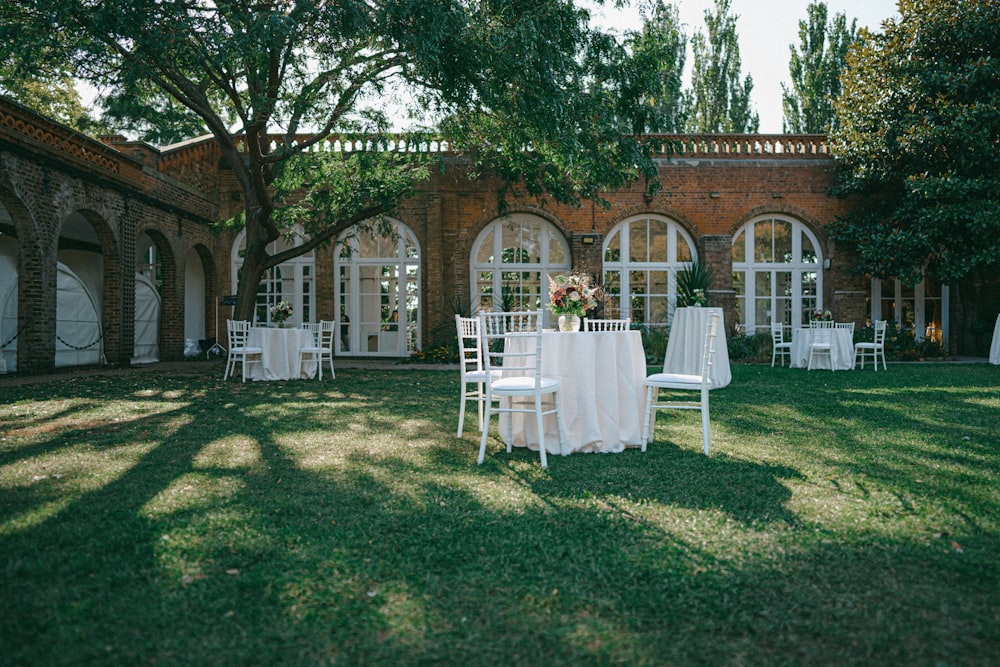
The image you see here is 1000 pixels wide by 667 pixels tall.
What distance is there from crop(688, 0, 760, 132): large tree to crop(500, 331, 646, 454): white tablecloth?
55.1 feet

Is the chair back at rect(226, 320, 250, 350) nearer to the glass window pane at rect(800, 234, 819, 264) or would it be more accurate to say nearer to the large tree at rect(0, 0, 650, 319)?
the large tree at rect(0, 0, 650, 319)

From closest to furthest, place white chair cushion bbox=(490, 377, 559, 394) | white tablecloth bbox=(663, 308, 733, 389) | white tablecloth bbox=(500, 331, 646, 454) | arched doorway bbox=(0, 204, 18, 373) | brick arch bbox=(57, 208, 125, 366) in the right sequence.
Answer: white chair cushion bbox=(490, 377, 559, 394), white tablecloth bbox=(500, 331, 646, 454), white tablecloth bbox=(663, 308, 733, 389), arched doorway bbox=(0, 204, 18, 373), brick arch bbox=(57, 208, 125, 366)

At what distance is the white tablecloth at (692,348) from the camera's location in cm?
779

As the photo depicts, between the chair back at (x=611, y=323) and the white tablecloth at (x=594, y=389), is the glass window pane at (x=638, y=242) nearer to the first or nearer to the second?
the chair back at (x=611, y=323)

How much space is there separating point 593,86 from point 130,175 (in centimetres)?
800

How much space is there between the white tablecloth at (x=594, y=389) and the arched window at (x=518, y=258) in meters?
9.81

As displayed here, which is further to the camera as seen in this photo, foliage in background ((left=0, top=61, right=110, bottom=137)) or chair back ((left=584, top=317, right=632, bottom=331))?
foliage in background ((left=0, top=61, right=110, bottom=137))

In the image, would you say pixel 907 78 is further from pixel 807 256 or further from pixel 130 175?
pixel 130 175

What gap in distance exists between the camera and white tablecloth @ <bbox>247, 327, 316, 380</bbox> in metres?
8.99

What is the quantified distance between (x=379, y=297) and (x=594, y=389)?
10667 millimetres

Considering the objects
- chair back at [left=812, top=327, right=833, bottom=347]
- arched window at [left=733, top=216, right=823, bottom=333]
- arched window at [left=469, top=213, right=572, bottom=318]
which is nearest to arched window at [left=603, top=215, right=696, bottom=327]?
arched window at [left=469, top=213, right=572, bottom=318]

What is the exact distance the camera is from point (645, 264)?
1394cm

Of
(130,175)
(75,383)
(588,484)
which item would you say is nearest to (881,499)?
(588,484)

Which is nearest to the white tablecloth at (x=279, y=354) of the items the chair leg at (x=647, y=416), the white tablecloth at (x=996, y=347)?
the chair leg at (x=647, y=416)
